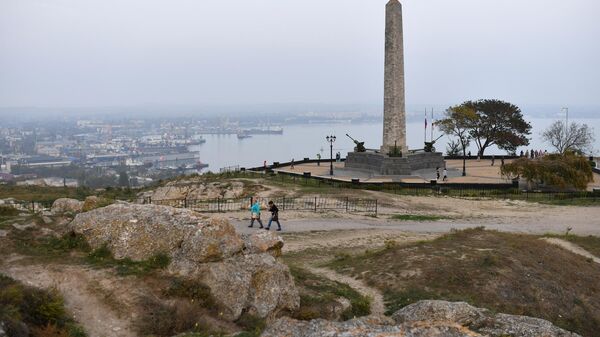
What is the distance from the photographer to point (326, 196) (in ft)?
81.2

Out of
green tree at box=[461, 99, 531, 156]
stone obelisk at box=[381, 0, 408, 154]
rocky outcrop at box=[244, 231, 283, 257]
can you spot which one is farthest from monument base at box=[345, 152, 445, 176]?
rocky outcrop at box=[244, 231, 283, 257]

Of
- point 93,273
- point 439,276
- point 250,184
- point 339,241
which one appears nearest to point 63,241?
point 93,273

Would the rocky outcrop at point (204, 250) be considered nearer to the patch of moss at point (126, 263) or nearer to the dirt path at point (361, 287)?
the patch of moss at point (126, 263)

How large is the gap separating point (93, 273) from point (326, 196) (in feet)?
54.2

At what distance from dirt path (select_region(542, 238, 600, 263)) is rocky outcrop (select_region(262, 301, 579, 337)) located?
29.9 feet

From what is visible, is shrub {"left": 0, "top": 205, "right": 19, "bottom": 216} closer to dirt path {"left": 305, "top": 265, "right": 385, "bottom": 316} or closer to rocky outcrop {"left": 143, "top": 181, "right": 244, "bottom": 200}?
dirt path {"left": 305, "top": 265, "right": 385, "bottom": 316}

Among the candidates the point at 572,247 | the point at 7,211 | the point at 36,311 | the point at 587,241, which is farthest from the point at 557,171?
the point at 36,311

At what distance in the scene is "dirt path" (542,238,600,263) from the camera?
51.0ft

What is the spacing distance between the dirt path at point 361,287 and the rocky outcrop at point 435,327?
2.06 metres

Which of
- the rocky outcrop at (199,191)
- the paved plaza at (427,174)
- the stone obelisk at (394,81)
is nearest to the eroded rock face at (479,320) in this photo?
the rocky outcrop at (199,191)

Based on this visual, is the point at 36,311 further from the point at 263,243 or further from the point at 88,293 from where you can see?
the point at 263,243

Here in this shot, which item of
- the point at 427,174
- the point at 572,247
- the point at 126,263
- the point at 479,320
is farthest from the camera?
the point at 427,174

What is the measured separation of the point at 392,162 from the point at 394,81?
568cm

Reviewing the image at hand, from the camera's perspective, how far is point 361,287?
1159 cm
